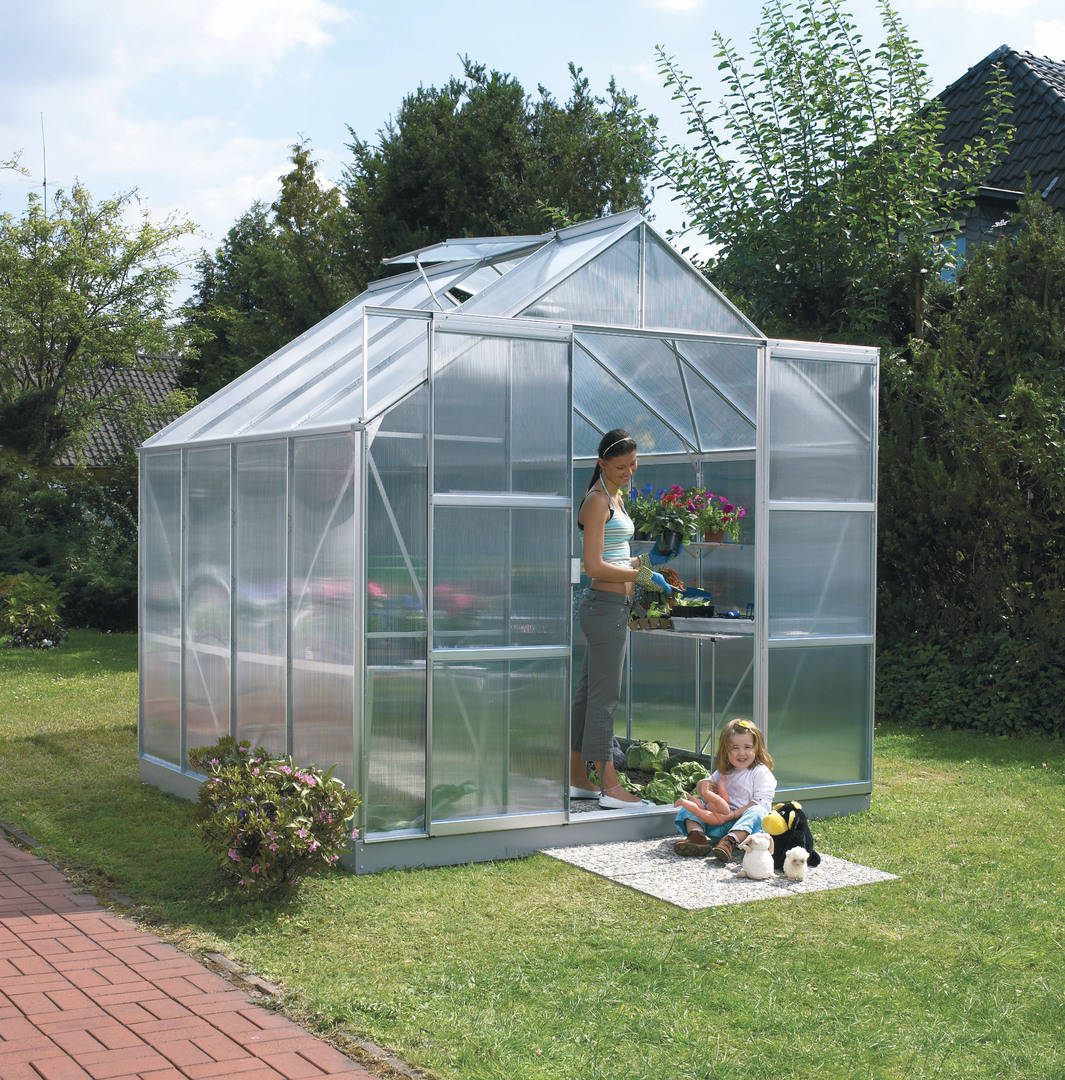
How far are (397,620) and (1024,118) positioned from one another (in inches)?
532

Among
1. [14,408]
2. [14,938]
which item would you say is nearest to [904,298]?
[14,938]

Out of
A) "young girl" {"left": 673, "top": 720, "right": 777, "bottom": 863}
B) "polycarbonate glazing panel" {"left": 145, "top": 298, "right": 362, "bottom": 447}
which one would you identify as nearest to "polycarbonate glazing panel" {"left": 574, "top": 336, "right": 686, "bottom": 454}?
"polycarbonate glazing panel" {"left": 145, "top": 298, "right": 362, "bottom": 447}

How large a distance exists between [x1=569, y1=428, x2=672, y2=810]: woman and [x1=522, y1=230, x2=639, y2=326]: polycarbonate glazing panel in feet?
2.34

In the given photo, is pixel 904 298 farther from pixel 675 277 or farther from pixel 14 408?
pixel 14 408

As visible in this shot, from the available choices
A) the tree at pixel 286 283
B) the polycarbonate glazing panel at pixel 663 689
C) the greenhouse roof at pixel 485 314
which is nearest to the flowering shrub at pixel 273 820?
the greenhouse roof at pixel 485 314

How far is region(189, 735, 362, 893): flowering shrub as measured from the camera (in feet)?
18.8

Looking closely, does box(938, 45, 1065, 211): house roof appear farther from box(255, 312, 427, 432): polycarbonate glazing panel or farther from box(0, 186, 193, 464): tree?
box(0, 186, 193, 464): tree

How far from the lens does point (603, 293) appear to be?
7.45m

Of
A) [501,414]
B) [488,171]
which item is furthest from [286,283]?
[501,414]

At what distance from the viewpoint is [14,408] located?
64.5 ft

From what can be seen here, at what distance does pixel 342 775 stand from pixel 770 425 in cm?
332

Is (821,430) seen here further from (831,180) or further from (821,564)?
(831,180)

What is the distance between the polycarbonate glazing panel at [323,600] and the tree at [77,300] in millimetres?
15112

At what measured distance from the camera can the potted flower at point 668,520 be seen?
28.3ft
